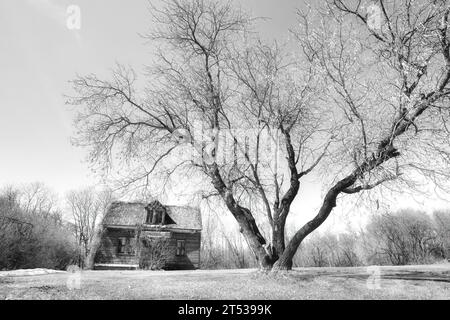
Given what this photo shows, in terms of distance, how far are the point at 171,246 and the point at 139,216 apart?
17.8 ft

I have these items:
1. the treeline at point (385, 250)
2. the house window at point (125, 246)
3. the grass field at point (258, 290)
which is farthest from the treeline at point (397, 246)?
the grass field at point (258, 290)

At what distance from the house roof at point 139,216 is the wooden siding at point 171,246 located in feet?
2.54

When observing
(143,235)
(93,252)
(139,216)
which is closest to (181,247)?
(143,235)

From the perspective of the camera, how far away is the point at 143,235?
30172 millimetres

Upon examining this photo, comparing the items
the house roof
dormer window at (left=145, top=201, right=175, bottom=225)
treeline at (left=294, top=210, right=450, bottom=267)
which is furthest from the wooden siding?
treeline at (left=294, top=210, right=450, bottom=267)

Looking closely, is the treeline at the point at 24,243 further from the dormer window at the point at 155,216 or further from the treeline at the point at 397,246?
the treeline at the point at 397,246

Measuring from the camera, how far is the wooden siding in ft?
102

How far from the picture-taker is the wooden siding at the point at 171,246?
3100 centimetres

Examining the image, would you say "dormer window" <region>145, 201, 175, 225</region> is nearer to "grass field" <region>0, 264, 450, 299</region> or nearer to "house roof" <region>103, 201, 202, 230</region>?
"house roof" <region>103, 201, 202, 230</region>

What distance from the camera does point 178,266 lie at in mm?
32094

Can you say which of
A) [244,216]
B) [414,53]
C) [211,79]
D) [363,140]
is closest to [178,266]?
[244,216]

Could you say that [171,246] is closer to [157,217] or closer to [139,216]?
[157,217]
